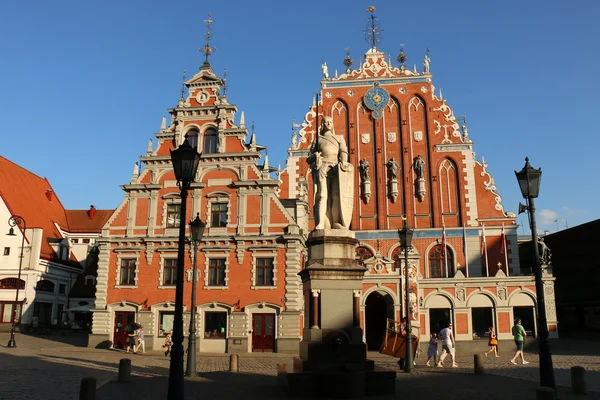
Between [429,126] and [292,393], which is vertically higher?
[429,126]

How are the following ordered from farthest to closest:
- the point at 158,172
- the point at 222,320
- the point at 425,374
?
the point at 158,172 → the point at 222,320 → the point at 425,374

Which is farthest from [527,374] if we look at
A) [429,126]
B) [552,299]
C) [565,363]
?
[429,126]

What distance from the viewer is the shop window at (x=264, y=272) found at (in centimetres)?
2806

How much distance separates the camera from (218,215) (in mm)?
29359

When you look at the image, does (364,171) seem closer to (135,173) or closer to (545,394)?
(135,173)

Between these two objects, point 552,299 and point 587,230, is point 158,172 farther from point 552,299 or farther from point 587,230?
point 587,230

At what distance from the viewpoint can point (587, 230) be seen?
3962cm

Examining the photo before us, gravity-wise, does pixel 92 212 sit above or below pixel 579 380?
above

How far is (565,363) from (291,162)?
75.5 ft

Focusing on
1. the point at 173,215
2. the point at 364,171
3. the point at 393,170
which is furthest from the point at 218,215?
the point at 393,170

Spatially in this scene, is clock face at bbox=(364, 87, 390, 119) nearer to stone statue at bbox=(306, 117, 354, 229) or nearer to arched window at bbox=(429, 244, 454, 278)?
arched window at bbox=(429, 244, 454, 278)

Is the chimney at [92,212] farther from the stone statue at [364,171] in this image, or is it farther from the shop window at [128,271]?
the stone statue at [364,171]

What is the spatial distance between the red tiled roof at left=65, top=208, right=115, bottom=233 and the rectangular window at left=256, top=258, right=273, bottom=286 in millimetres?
28131

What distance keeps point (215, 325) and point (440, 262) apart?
15.9 m
